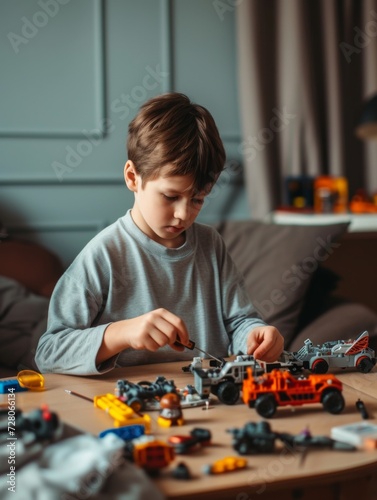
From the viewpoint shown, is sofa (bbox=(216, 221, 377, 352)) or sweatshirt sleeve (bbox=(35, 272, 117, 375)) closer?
sweatshirt sleeve (bbox=(35, 272, 117, 375))

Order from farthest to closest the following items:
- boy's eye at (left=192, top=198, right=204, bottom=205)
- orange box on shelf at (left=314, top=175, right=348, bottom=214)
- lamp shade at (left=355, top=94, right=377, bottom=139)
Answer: orange box on shelf at (left=314, top=175, right=348, bottom=214) → lamp shade at (left=355, top=94, right=377, bottom=139) → boy's eye at (left=192, top=198, right=204, bottom=205)

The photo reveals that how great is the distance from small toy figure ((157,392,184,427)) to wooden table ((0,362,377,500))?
0.01 m

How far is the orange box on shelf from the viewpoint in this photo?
271 centimetres

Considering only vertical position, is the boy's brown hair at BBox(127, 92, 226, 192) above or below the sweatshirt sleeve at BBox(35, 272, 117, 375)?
above

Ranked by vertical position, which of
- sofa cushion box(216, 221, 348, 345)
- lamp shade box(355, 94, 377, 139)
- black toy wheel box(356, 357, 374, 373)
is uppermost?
lamp shade box(355, 94, 377, 139)

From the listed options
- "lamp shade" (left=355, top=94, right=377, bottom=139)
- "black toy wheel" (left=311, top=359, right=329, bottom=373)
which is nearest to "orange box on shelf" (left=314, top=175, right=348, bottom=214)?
"lamp shade" (left=355, top=94, right=377, bottom=139)

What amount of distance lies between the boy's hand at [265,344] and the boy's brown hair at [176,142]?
273mm

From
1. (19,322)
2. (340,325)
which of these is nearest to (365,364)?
(340,325)

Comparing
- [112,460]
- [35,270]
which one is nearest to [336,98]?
[35,270]

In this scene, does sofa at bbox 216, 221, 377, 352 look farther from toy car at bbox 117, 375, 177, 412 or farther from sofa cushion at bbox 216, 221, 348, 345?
toy car at bbox 117, 375, 177, 412

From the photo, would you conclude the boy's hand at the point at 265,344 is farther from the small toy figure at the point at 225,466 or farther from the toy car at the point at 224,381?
the small toy figure at the point at 225,466

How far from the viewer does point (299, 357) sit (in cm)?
109

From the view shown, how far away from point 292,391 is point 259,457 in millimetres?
175

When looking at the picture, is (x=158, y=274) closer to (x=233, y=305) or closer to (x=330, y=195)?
(x=233, y=305)
